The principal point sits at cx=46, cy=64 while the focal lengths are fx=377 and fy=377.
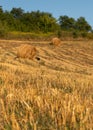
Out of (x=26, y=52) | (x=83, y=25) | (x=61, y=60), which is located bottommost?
(x=83, y=25)

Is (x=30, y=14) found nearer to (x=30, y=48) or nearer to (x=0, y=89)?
(x=30, y=48)

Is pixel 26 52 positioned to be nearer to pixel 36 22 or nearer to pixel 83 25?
pixel 36 22

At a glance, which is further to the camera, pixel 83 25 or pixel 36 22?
pixel 83 25

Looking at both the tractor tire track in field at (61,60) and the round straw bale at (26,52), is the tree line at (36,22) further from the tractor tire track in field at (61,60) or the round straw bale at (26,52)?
the round straw bale at (26,52)

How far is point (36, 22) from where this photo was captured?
64.9 m

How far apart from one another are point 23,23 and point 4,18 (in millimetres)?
3822

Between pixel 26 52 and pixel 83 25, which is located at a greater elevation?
pixel 26 52

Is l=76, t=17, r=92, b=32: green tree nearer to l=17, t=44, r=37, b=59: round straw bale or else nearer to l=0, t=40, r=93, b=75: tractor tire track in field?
l=0, t=40, r=93, b=75: tractor tire track in field

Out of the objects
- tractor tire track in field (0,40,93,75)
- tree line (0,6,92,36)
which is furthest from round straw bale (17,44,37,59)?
tree line (0,6,92,36)

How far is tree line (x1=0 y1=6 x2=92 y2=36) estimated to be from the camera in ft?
192

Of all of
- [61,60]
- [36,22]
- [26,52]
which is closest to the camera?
[61,60]

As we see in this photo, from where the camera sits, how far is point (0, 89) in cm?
458

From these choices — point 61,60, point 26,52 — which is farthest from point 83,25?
point 61,60

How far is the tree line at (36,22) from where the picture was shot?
58.4 meters
